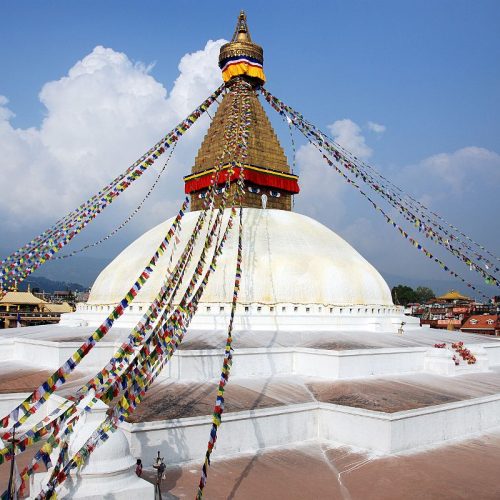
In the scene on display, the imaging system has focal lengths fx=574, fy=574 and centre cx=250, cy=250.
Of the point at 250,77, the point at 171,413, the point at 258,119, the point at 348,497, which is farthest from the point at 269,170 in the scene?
the point at 348,497

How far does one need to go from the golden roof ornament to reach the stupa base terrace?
29.3 ft

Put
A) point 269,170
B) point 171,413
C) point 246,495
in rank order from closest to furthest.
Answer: point 246,495 < point 171,413 < point 269,170

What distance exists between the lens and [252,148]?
18.3 meters

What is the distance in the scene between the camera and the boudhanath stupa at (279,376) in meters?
8.49

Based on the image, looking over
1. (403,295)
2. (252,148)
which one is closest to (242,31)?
(252,148)

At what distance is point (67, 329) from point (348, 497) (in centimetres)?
1115

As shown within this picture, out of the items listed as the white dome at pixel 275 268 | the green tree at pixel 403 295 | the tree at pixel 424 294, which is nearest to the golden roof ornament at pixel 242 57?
the white dome at pixel 275 268

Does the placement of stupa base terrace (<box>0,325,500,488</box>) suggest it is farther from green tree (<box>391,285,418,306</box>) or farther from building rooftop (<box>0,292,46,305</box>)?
green tree (<box>391,285,418,306</box>)

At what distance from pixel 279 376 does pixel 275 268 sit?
3.55m

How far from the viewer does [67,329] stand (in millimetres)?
16781

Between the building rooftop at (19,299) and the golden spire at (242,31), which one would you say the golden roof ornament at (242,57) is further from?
the building rooftop at (19,299)

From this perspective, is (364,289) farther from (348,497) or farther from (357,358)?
(348,497)

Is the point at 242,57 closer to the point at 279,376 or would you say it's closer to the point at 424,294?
the point at 279,376

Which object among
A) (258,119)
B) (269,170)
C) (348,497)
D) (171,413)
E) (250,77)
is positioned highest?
(250,77)
